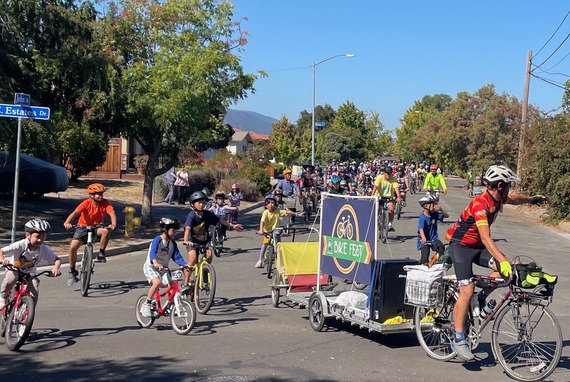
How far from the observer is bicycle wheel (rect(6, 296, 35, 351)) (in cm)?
755

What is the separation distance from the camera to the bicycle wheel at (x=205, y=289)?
9758 mm

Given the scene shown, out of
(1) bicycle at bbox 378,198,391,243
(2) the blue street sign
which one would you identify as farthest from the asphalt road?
(1) bicycle at bbox 378,198,391,243

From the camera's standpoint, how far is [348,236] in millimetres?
8742

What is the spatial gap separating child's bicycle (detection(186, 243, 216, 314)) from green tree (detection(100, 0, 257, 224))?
32.6ft

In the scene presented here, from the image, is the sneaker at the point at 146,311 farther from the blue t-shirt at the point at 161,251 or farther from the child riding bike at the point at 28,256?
the child riding bike at the point at 28,256

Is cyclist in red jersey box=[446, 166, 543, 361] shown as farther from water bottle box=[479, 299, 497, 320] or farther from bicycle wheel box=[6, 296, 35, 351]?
bicycle wheel box=[6, 296, 35, 351]

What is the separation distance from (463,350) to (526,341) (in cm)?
62

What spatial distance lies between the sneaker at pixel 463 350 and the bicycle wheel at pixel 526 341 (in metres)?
0.28

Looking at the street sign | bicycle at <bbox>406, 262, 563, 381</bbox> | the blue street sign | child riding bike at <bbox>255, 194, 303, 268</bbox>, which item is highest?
the street sign

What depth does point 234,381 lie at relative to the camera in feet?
21.9

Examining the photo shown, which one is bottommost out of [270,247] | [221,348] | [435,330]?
[221,348]

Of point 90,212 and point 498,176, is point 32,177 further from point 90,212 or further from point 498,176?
point 498,176

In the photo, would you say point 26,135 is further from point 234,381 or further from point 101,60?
point 234,381

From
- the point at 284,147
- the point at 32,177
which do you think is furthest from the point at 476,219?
the point at 284,147
